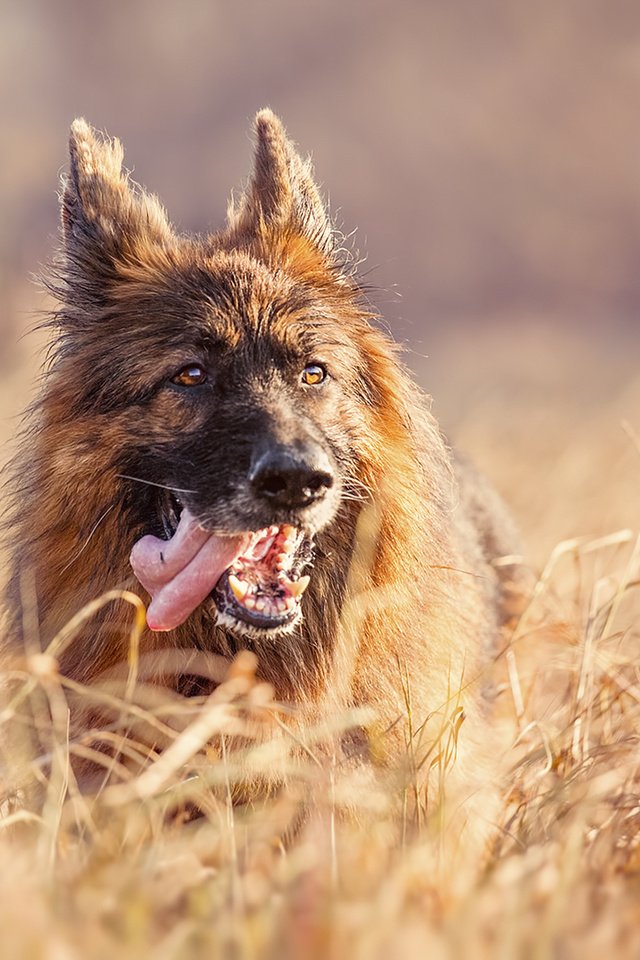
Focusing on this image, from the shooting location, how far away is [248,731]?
3291 millimetres

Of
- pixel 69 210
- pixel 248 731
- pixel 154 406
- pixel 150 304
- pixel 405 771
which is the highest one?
pixel 69 210

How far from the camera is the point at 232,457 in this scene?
137 inches

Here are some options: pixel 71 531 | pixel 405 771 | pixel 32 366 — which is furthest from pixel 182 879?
pixel 32 366

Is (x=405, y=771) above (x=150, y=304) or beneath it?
beneath

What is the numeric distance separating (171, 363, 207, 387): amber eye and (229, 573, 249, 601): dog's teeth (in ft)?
2.47

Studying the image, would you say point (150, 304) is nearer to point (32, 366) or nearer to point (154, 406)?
point (154, 406)

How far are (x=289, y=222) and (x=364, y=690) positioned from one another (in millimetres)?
2060

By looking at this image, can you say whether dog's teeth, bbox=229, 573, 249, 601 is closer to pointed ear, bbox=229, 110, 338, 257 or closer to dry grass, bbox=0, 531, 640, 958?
dry grass, bbox=0, 531, 640, 958

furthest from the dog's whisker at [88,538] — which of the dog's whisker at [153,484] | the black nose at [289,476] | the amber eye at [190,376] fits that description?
the black nose at [289,476]

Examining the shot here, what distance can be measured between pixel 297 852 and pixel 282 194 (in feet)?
10.0

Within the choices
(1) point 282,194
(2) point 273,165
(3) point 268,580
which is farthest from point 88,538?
(2) point 273,165

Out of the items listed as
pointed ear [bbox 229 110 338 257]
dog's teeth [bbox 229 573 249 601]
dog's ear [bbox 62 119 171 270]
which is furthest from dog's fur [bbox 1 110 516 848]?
pointed ear [bbox 229 110 338 257]

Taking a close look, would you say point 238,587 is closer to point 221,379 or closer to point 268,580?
point 268,580

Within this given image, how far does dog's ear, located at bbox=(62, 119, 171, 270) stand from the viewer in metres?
4.06
